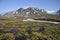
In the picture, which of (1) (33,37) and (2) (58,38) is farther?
(2) (58,38)

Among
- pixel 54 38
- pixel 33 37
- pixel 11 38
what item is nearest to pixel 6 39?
pixel 11 38

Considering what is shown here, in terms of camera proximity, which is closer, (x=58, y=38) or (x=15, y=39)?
(x=15, y=39)

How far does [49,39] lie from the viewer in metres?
31.4

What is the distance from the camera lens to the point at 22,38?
3017 cm

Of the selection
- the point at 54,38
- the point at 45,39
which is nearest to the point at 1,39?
the point at 45,39

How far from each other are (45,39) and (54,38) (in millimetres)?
3168

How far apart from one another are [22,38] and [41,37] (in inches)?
199

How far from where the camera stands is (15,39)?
30.3 m

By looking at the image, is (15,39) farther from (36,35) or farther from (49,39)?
(49,39)

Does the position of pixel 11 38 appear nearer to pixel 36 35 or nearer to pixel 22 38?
pixel 22 38

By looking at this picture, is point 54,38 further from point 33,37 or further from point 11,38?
point 11,38

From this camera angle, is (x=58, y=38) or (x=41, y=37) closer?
(x=41, y=37)

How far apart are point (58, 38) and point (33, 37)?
7.34m

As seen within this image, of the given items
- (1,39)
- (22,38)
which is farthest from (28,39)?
(1,39)
